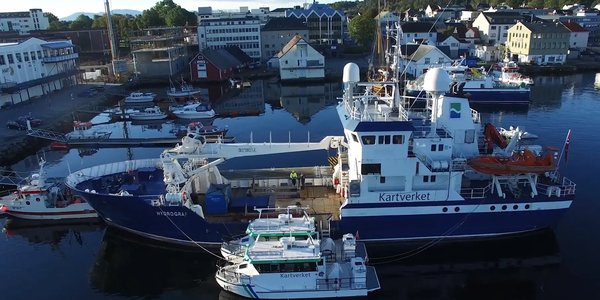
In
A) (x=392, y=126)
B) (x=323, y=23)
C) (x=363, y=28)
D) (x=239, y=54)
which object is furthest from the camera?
(x=323, y=23)

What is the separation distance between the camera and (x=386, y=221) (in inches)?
746

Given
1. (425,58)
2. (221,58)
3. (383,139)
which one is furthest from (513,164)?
(221,58)

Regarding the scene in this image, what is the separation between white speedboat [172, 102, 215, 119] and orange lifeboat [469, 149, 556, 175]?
31.9m

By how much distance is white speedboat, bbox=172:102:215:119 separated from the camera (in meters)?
45.1

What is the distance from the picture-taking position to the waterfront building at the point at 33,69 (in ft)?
148

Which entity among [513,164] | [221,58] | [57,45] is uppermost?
[57,45]

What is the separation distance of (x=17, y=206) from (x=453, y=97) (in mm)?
23966

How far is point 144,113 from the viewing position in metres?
45.4

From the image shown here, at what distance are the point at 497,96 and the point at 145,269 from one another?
4479cm

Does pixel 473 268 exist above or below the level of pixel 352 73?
below

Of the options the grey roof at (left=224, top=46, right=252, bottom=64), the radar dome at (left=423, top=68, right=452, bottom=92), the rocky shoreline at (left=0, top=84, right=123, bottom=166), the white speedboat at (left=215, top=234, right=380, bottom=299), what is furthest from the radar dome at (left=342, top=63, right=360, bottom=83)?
the grey roof at (left=224, top=46, right=252, bottom=64)

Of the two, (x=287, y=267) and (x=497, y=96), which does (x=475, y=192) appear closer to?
(x=287, y=267)

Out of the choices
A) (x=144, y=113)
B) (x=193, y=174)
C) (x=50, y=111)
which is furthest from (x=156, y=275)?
(x=50, y=111)

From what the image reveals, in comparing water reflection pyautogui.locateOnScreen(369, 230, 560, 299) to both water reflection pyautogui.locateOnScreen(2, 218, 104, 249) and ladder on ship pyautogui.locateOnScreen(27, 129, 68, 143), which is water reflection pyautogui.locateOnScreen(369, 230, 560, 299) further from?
ladder on ship pyautogui.locateOnScreen(27, 129, 68, 143)
